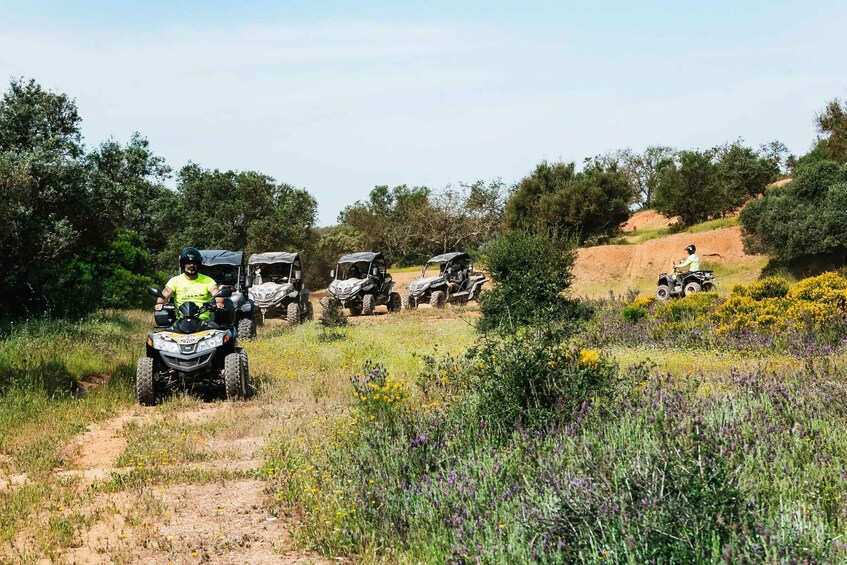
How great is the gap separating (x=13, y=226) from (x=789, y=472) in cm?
1281

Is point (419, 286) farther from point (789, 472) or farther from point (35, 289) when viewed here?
point (789, 472)

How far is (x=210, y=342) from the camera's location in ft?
29.3

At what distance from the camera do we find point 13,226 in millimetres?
12758

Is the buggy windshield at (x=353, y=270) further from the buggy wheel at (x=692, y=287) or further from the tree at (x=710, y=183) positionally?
the tree at (x=710, y=183)

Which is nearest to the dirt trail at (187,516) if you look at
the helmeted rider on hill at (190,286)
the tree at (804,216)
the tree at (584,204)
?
the helmeted rider on hill at (190,286)

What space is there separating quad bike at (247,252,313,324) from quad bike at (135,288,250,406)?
1114cm

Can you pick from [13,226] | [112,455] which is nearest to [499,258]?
[13,226]

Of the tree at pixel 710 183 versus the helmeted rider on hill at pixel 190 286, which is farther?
the tree at pixel 710 183

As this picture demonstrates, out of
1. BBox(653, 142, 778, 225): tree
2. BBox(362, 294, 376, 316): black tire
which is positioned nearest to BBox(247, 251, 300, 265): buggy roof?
BBox(362, 294, 376, 316): black tire

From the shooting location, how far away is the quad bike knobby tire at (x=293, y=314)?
2038 cm

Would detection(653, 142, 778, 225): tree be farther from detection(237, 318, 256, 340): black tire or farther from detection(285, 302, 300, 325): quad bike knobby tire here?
detection(237, 318, 256, 340): black tire

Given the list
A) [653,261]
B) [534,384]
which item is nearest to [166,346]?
[534,384]

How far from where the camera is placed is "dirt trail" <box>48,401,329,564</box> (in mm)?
4125

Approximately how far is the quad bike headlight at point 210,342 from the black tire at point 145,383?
2.08ft
